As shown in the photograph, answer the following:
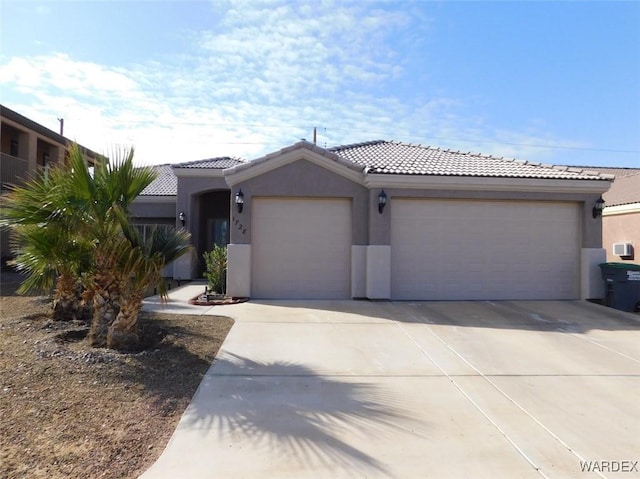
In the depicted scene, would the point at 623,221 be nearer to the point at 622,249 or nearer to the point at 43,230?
the point at 622,249

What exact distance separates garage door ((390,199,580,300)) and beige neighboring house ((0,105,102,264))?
52.2 ft

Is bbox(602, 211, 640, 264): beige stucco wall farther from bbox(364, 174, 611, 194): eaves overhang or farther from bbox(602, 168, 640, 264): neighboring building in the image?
bbox(364, 174, 611, 194): eaves overhang

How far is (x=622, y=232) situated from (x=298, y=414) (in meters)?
17.8

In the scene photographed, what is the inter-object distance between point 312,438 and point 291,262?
7.24m

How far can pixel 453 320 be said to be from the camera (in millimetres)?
8430

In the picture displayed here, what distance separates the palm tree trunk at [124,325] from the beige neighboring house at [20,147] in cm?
1546

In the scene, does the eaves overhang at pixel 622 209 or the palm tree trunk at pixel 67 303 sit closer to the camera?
the palm tree trunk at pixel 67 303

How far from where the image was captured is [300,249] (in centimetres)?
1073

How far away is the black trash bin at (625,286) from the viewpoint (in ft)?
33.0

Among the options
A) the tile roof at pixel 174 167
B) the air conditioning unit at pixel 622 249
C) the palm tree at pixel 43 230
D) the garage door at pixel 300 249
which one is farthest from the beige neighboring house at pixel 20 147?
the air conditioning unit at pixel 622 249

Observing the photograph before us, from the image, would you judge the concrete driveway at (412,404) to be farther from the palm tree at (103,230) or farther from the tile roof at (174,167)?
the tile roof at (174,167)

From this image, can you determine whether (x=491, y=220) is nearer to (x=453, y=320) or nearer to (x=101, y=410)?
(x=453, y=320)

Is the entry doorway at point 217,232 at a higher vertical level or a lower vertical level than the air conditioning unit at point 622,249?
higher

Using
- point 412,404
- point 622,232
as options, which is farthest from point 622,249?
point 412,404
